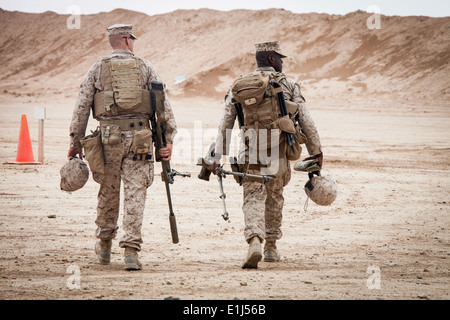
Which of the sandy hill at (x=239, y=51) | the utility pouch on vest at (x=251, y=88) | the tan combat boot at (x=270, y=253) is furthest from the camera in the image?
the sandy hill at (x=239, y=51)

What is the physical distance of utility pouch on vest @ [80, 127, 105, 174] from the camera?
18.0 ft

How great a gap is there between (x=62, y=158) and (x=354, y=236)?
8.52 m

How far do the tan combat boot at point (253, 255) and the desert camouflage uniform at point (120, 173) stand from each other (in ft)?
2.96

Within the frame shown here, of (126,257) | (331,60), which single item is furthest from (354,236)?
(331,60)

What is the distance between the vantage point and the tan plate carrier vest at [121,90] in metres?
5.49

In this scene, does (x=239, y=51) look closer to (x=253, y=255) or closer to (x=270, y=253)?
(x=270, y=253)

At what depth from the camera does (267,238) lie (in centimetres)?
594

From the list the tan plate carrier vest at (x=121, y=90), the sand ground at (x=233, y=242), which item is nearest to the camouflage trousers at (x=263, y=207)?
the sand ground at (x=233, y=242)

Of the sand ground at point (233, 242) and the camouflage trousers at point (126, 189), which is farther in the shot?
the camouflage trousers at point (126, 189)
